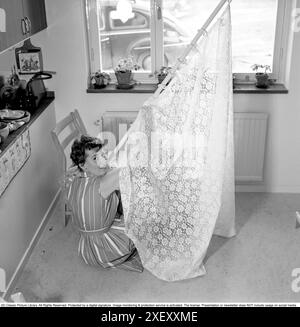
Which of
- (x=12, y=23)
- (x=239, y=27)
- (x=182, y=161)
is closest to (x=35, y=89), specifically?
(x=12, y=23)

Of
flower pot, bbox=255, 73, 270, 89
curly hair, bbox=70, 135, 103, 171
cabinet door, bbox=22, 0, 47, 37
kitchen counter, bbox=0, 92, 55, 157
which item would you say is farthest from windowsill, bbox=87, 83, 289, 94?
curly hair, bbox=70, 135, 103, 171

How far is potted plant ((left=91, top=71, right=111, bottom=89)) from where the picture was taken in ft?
11.1

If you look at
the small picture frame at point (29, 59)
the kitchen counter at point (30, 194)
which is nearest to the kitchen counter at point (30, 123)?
the kitchen counter at point (30, 194)

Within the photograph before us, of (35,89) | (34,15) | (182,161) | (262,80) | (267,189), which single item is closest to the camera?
(182,161)

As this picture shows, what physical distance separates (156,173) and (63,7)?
59.0 inches

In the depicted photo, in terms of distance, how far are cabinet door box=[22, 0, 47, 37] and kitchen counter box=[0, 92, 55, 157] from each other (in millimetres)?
491

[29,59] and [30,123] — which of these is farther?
[29,59]

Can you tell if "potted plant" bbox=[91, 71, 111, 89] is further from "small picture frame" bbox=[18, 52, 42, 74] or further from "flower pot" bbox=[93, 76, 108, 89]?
"small picture frame" bbox=[18, 52, 42, 74]

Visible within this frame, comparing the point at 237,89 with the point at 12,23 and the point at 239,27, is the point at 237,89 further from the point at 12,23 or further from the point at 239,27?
the point at 12,23

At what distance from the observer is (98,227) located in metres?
2.56

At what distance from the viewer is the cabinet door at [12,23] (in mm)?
2441

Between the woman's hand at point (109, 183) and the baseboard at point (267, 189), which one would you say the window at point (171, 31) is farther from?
the woman's hand at point (109, 183)

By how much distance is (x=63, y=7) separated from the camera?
3.19 metres

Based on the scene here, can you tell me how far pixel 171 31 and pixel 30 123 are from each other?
3.91 ft
